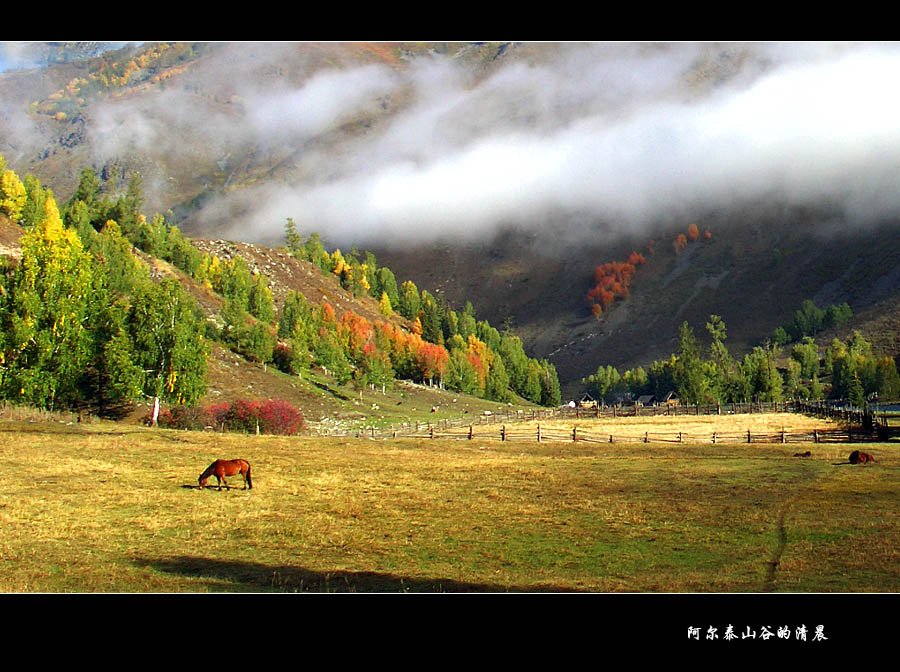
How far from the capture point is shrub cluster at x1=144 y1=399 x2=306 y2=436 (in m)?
64.8

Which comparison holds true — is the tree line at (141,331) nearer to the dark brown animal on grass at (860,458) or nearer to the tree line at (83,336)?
the tree line at (83,336)

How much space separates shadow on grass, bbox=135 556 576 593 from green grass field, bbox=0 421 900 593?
9 cm

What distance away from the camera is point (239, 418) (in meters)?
67.9

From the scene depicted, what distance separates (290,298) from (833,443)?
109m

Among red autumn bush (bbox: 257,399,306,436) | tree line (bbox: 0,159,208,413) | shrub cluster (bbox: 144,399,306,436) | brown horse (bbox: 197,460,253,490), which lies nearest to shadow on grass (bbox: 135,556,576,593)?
brown horse (bbox: 197,460,253,490)

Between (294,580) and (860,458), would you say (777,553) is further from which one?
(860,458)

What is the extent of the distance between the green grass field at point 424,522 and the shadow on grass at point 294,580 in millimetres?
86

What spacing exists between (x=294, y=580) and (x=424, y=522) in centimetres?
888

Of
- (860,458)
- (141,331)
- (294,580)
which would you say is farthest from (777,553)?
(141,331)

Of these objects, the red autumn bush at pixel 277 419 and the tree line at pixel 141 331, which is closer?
the tree line at pixel 141 331

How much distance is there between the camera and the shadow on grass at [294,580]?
18.2m

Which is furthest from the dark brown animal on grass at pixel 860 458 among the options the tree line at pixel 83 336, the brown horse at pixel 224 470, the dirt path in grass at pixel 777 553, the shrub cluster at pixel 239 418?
the tree line at pixel 83 336
